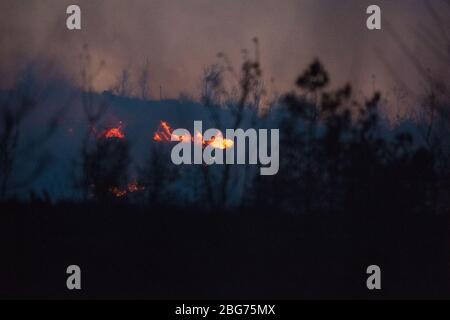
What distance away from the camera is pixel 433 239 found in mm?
5246

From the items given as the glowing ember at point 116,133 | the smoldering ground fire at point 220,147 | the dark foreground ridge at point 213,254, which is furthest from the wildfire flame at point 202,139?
the dark foreground ridge at point 213,254

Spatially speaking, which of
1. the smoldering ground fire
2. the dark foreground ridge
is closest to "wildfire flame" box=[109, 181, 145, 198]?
the dark foreground ridge

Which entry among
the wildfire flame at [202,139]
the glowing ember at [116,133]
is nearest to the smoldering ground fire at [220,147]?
the wildfire flame at [202,139]

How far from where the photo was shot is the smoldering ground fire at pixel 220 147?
5.10 m

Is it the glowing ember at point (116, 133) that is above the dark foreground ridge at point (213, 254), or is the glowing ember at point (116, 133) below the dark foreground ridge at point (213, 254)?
above

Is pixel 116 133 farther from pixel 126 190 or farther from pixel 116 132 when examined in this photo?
pixel 126 190

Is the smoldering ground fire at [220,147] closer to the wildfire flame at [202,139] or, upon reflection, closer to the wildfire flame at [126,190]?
the wildfire flame at [202,139]

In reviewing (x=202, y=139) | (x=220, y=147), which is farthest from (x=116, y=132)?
(x=220, y=147)

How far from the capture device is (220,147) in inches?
201

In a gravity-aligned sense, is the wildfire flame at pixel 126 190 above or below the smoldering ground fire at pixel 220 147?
below

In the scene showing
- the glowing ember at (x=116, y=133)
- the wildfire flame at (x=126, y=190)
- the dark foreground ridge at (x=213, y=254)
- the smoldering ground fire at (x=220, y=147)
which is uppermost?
the glowing ember at (x=116, y=133)

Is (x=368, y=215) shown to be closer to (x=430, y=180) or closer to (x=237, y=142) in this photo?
(x=430, y=180)

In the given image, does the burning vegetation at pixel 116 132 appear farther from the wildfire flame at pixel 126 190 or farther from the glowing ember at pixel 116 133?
the wildfire flame at pixel 126 190
